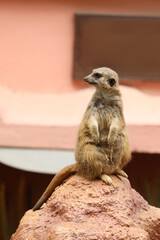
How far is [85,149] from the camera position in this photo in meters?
2.52

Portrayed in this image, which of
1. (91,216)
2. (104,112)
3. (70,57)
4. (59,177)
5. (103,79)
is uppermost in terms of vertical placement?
(70,57)

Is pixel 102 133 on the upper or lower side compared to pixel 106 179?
upper

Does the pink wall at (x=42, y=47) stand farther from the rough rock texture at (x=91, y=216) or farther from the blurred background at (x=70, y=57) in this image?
the rough rock texture at (x=91, y=216)

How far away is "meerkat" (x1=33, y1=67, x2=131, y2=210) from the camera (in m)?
2.48

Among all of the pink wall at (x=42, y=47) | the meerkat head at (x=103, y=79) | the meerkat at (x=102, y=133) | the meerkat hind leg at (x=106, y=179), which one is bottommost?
the meerkat hind leg at (x=106, y=179)

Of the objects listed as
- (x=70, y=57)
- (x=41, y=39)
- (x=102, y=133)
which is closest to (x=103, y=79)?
(x=102, y=133)

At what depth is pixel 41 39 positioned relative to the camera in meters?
5.06

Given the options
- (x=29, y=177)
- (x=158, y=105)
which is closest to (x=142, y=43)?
(x=158, y=105)

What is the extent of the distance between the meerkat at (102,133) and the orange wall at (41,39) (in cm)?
247

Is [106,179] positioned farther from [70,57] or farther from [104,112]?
[70,57]

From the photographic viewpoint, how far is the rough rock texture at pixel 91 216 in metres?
Answer: 2.33

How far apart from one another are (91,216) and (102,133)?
17.4 inches

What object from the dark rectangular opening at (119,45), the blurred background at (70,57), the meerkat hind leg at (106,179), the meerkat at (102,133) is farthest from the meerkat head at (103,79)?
the dark rectangular opening at (119,45)

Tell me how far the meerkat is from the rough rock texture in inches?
3.3
